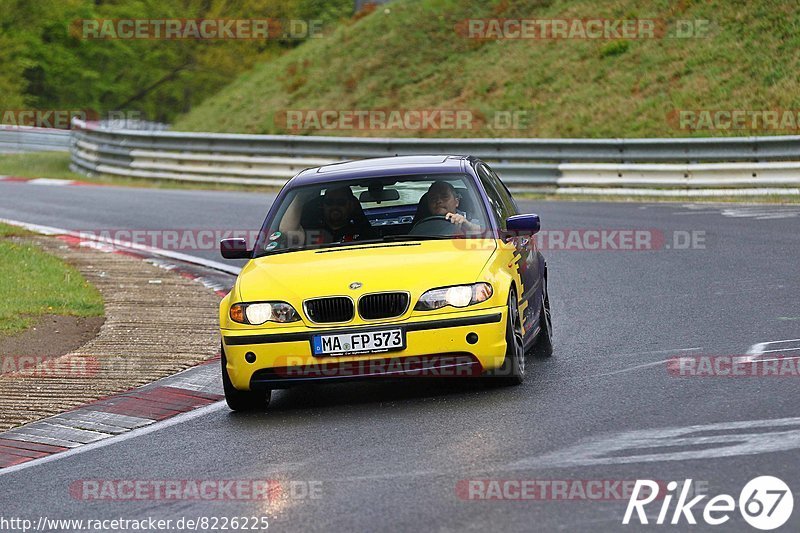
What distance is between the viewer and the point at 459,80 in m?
37.1

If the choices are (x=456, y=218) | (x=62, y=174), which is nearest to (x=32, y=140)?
(x=62, y=174)

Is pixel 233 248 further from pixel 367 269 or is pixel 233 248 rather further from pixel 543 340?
pixel 543 340

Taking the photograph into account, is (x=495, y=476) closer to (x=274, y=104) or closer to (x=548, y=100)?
(x=548, y=100)

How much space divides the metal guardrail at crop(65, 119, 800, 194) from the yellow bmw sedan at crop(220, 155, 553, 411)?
44.1 feet

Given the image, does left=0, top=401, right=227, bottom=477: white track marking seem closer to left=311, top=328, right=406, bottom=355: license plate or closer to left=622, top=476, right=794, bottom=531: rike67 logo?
left=311, top=328, right=406, bottom=355: license plate

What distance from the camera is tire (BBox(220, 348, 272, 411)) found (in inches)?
332

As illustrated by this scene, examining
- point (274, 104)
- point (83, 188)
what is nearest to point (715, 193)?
point (83, 188)

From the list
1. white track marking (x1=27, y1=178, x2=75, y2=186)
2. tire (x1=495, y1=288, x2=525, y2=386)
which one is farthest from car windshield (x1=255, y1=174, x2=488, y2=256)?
white track marking (x1=27, y1=178, x2=75, y2=186)

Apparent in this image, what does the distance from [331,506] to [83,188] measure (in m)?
23.6

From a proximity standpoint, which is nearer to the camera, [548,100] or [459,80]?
[548,100]

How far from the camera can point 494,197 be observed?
32.4 feet

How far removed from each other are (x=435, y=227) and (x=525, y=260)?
2.43 feet

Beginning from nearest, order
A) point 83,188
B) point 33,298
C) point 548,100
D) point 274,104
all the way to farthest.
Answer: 1. point 33,298
2. point 83,188
3. point 548,100
4. point 274,104

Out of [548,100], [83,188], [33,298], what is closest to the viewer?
[33,298]
